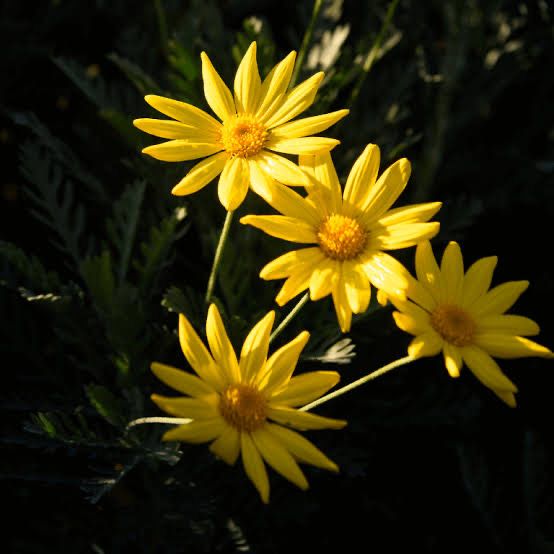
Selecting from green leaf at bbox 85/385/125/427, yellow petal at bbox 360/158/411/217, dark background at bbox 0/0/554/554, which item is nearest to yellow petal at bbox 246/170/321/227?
yellow petal at bbox 360/158/411/217

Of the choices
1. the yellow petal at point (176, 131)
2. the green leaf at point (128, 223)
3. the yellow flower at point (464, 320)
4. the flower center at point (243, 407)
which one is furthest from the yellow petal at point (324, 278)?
the green leaf at point (128, 223)

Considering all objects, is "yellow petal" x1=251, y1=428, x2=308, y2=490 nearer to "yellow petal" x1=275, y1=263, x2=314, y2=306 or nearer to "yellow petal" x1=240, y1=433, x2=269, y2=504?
"yellow petal" x1=240, y1=433, x2=269, y2=504

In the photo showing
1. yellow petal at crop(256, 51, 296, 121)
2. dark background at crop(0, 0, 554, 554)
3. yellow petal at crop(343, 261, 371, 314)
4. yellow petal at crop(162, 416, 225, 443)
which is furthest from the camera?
dark background at crop(0, 0, 554, 554)

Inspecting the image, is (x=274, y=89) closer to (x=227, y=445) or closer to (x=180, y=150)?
(x=180, y=150)

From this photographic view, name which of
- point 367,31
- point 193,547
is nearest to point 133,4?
point 367,31

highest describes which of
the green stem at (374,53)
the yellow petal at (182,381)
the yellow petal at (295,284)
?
the green stem at (374,53)

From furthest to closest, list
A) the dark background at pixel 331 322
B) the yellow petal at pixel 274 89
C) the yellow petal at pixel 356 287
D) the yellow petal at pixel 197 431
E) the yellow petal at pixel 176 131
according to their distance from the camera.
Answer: the dark background at pixel 331 322 → the yellow petal at pixel 274 89 → the yellow petal at pixel 176 131 → the yellow petal at pixel 356 287 → the yellow petal at pixel 197 431

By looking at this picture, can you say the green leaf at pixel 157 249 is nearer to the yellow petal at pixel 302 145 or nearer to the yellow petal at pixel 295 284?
the yellow petal at pixel 302 145

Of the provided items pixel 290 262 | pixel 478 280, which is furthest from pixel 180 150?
pixel 478 280
